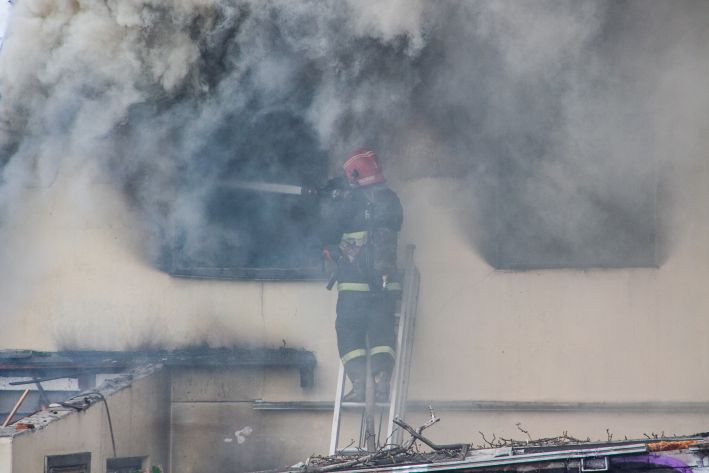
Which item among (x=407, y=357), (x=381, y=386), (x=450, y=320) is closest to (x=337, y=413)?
(x=381, y=386)

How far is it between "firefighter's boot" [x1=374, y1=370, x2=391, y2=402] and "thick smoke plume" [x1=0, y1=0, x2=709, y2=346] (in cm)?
184

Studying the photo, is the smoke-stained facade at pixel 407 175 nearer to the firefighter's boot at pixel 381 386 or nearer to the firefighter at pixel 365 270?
the firefighter at pixel 365 270

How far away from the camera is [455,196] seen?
10.9m

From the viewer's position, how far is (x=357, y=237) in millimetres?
10055

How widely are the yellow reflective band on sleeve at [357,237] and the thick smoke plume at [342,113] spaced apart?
1.01m

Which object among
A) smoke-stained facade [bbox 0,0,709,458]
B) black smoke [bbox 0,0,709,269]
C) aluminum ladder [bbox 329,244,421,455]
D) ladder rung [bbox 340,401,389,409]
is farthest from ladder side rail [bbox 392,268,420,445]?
black smoke [bbox 0,0,709,269]

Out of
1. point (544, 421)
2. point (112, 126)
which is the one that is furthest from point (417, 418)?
point (112, 126)

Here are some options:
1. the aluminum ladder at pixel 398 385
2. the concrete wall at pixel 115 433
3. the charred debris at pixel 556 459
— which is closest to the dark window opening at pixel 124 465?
the concrete wall at pixel 115 433

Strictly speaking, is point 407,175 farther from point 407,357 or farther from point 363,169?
point 407,357

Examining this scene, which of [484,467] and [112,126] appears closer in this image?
[484,467]

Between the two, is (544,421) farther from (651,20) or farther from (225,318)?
(651,20)

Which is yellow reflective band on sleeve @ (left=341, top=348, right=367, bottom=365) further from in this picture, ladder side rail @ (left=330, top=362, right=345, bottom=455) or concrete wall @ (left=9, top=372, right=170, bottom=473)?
concrete wall @ (left=9, top=372, right=170, bottom=473)

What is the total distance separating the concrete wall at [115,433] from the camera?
845 centimetres

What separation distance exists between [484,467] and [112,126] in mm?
5812
